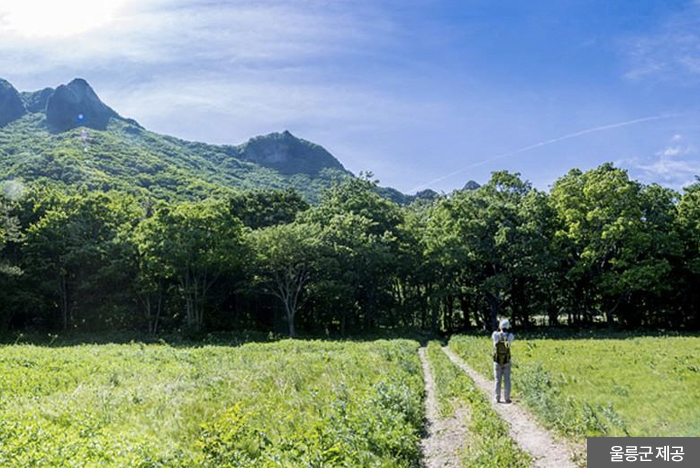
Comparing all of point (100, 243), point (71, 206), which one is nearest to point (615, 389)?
point (100, 243)

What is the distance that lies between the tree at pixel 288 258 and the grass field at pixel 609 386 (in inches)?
862

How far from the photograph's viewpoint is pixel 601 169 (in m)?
47.5

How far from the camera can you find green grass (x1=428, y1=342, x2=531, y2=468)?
8500 millimetres

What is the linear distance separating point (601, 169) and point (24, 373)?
1999 inches

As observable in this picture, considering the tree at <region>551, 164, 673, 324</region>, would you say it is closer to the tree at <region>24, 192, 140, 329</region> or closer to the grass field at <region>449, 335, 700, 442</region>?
the grass field at <region>449, 335, 700, 442</region>

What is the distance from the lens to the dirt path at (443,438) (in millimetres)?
9000

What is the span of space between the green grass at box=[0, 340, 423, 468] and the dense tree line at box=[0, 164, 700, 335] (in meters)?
28.9

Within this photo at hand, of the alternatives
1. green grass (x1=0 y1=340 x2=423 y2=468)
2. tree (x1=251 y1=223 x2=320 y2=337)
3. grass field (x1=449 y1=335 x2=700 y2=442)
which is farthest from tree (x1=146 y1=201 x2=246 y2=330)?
grass field (x1=449 y1=335 x2=700 y2=442)

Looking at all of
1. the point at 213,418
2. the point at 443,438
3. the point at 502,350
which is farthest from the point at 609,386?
the point at 213,418

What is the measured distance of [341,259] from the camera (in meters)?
49.7

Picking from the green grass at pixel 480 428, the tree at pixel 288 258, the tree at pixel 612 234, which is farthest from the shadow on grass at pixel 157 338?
the green grass at pixel 480 428

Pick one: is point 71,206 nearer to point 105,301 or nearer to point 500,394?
point 105,301

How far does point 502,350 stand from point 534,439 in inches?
149

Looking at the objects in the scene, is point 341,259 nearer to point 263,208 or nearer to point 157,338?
point 263,208
